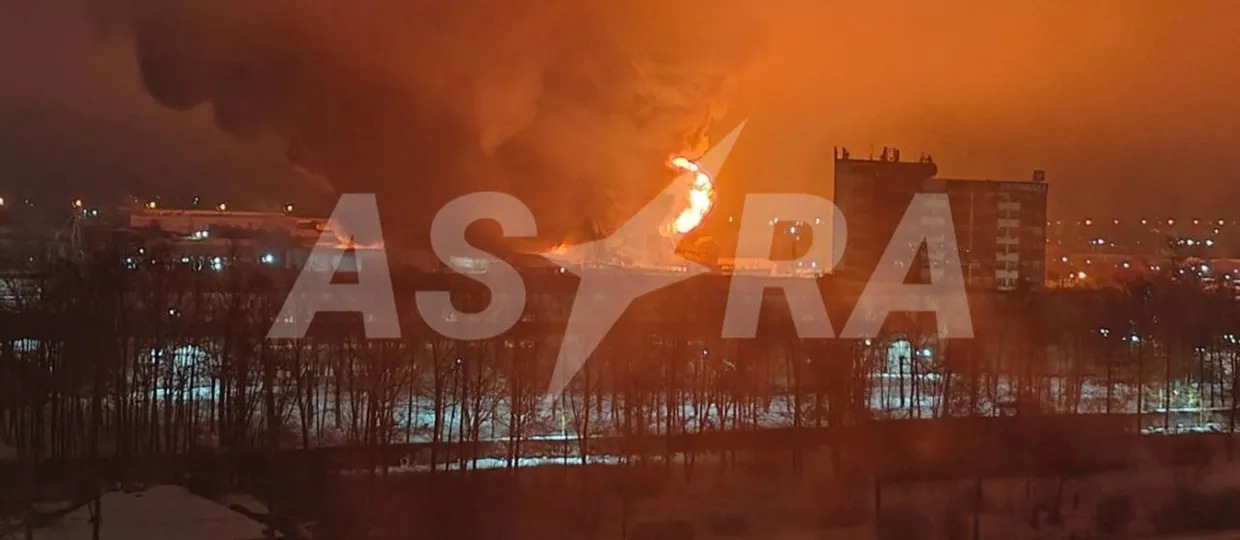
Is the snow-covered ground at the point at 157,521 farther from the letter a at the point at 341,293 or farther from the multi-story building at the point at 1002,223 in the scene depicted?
the multi-story building at the point at 1002,223

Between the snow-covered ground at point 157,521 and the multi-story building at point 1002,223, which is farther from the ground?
the multi-story building at point 1002,223

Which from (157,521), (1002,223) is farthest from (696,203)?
(157,521)

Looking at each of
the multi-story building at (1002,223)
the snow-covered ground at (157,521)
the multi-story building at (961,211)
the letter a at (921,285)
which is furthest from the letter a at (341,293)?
the multi-story building at (1002,223)

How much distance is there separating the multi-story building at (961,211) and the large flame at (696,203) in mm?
5821

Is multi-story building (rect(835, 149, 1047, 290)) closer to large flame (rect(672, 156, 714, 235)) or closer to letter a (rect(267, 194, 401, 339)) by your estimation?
large flame (rect(672, 156, 714, 235))

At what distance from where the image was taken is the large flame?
26.2 meters

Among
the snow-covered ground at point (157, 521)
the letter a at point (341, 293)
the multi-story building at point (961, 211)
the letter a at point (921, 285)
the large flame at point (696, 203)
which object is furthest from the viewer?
the multi-story building at point (961, 211)

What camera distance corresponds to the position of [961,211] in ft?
107

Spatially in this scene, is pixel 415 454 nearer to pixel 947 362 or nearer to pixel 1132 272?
pixel 947 362

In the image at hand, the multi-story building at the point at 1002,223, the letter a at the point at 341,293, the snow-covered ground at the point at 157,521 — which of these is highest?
the multi-story building at the point at 1002,223

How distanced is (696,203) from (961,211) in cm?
980

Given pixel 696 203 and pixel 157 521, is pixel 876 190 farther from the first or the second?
pixel 157 521

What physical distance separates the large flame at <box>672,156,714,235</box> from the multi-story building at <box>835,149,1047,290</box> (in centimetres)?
582

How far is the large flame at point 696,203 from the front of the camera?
26250 millimetres
